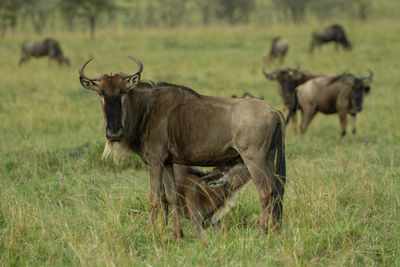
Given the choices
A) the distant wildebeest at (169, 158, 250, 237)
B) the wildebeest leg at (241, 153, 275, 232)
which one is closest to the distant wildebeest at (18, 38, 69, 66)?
the distant wildebeest at (169, 158, 250, 237)

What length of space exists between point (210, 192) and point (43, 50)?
59.4 ft

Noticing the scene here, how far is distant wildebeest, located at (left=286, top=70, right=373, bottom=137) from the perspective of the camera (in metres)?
10.3

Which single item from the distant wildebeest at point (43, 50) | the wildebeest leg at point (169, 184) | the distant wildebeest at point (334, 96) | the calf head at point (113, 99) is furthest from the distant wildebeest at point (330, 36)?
the calf head at point (113, 99)

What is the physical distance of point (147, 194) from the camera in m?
5.56

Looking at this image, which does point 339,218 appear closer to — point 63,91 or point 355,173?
point 355,173

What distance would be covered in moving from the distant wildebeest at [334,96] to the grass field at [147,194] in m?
0.48

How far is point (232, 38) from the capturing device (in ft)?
86.7

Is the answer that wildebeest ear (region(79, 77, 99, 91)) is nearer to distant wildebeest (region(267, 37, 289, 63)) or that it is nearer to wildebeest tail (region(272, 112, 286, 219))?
wildebeest tail (region(272, 112, 286, 219))

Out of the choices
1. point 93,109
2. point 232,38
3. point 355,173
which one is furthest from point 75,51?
point 355,173

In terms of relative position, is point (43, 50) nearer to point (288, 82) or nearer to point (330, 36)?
point (330, 36)

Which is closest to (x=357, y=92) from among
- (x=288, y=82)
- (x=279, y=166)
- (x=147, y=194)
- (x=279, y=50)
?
(x=288, y=82)

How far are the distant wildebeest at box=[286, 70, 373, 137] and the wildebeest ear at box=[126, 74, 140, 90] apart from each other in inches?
238

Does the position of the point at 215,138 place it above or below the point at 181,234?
above

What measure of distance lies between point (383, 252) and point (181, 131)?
2.07 m
